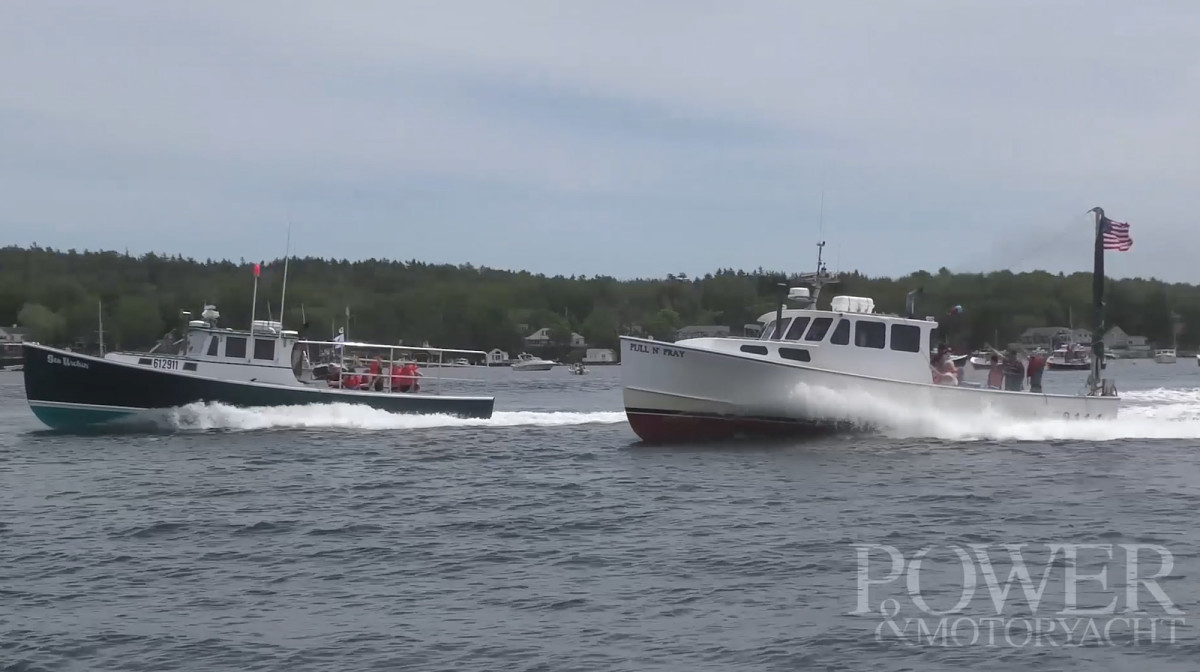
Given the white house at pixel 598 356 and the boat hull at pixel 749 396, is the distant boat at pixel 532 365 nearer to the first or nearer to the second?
the white house at pixel 598 356

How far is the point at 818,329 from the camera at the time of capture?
28141 mm

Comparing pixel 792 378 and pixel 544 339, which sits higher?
pixel 544 339

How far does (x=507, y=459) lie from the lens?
2672cm

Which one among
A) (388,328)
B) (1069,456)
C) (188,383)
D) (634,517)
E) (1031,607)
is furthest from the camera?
(388,328)

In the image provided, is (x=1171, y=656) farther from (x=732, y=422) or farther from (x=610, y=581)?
(x=732, y=422)

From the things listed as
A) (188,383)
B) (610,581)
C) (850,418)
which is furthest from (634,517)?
(188,383)

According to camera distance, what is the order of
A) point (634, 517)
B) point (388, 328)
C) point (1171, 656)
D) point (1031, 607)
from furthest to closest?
point (388, 328)
point (634, 517)
point (1031, 607)
point (1171, 656)

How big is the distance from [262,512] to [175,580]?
Answer: 4.76 m

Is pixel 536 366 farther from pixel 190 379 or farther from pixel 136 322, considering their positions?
pixel 190 379

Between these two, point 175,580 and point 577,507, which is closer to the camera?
point 175,580

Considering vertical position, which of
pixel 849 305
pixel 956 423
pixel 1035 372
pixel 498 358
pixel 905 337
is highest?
pixel 849 305

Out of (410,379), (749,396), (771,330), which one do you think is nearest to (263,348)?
(410,379)

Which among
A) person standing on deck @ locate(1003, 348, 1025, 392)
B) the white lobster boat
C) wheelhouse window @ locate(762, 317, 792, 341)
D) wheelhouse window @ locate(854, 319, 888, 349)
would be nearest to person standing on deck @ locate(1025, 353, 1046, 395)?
person standing on deck @ locate(1003, 348, 1025, 392)

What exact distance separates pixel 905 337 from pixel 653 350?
585cm
